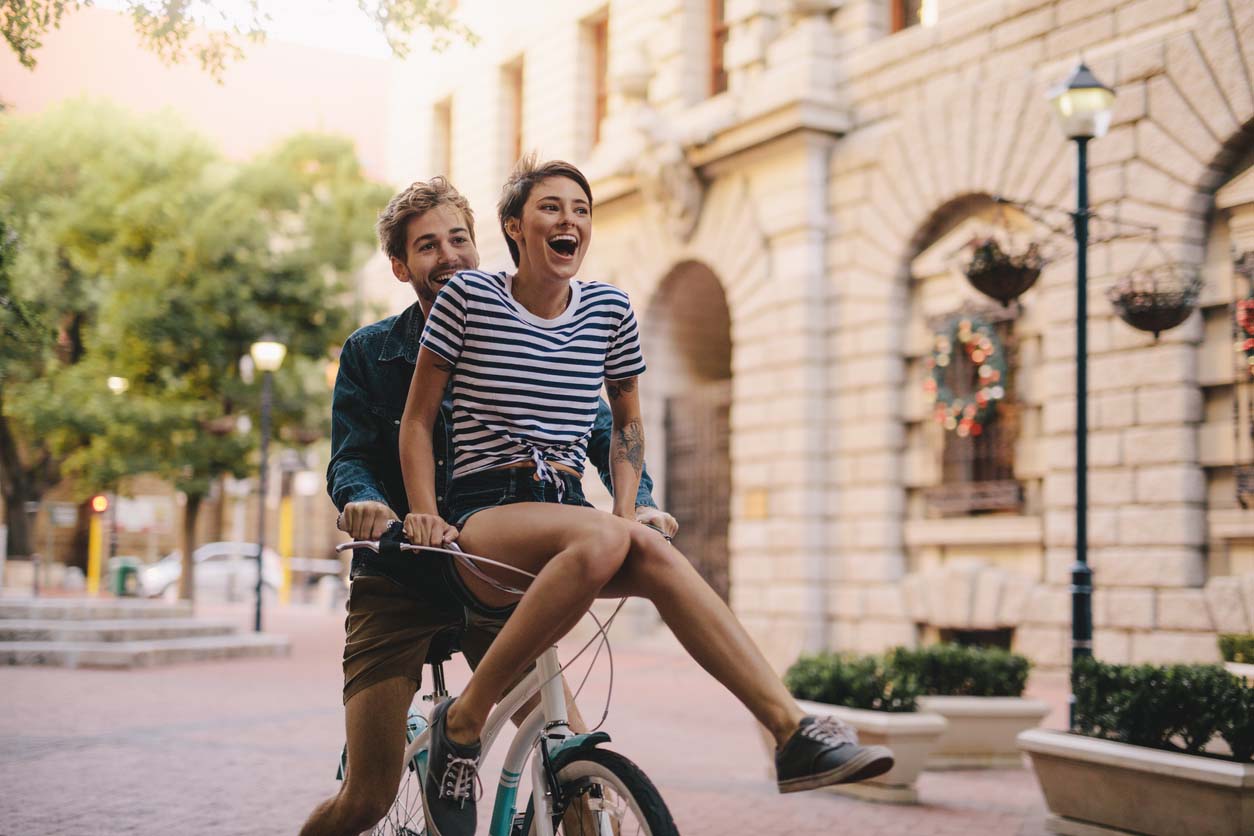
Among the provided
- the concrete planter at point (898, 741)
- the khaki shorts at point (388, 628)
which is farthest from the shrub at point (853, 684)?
the khaki shorts at point (388, 628)

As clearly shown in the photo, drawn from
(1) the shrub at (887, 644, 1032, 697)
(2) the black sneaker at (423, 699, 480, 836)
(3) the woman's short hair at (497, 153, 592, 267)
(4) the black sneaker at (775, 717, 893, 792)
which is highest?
(3) the woman's short hair at (497, 153, 592, 267)

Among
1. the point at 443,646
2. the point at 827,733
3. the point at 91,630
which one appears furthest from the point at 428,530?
the point at 91,630

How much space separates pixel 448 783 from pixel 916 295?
13.7m

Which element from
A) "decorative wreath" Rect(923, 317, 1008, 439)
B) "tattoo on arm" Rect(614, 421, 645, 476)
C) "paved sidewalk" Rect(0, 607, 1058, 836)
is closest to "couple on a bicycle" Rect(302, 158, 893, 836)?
"tattoo on arm" Rect(614, 421, 645, 476)

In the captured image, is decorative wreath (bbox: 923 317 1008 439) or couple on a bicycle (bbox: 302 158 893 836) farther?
decorative wreath (bbox: 923 317 1008 439)

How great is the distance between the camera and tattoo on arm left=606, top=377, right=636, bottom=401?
4.13m

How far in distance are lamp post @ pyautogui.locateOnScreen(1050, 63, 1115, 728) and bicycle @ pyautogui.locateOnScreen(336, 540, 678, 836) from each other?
6338mm

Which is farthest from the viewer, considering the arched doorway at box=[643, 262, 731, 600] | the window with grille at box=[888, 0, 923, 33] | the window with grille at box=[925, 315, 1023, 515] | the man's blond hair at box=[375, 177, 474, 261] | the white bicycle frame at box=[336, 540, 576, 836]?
the arched doorway at box=[643, 262, 731, 600]

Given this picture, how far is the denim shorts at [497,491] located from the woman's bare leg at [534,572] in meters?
0.11

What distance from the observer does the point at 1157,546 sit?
43.5 feet

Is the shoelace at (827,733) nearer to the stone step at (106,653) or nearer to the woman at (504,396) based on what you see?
the woman at (504,396)

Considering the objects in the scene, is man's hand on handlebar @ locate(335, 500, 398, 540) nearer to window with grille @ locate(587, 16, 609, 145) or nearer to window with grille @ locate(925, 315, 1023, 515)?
window with grille @ locate(925, 315, 1023, 515)

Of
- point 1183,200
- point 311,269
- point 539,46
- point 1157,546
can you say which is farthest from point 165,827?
point 311,269

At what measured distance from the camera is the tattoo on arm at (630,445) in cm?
418
